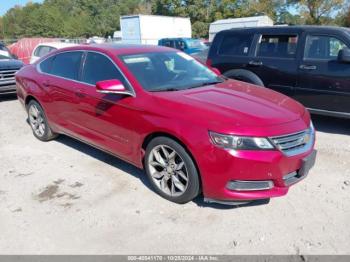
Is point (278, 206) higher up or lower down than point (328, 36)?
lower down

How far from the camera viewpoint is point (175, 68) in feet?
15.1

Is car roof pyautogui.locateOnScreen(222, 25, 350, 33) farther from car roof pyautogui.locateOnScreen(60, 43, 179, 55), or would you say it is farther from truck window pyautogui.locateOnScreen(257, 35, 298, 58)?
car roof pyautogui.locateOnScreen(60, 43, 179, 55)

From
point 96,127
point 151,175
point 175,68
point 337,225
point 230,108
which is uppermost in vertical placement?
point 175,68

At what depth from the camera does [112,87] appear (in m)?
3.96

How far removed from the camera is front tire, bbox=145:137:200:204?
3567 millimetres

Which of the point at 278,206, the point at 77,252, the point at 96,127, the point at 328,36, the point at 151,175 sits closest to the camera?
the point at 77,252

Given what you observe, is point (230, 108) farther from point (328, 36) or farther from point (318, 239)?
point (328, 36)

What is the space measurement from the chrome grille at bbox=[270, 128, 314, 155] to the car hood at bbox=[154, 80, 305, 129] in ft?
0.52

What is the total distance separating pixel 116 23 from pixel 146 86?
85166 mm

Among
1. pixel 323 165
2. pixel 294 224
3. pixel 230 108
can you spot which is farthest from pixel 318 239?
pixel 323 165

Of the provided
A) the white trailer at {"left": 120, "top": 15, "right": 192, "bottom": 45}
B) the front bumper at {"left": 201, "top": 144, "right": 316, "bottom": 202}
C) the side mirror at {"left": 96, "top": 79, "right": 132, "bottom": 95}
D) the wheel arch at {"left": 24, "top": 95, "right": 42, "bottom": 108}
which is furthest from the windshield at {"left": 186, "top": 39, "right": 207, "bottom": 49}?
the front bumper at {"left": 201, "top": 144, "right": 316, "bottom": 202}

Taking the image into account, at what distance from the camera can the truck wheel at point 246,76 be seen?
6539mm

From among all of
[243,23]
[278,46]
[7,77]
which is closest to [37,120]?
[7,77]

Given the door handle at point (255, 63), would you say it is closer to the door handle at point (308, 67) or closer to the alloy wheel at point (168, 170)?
the door handle at point (308, 67)
